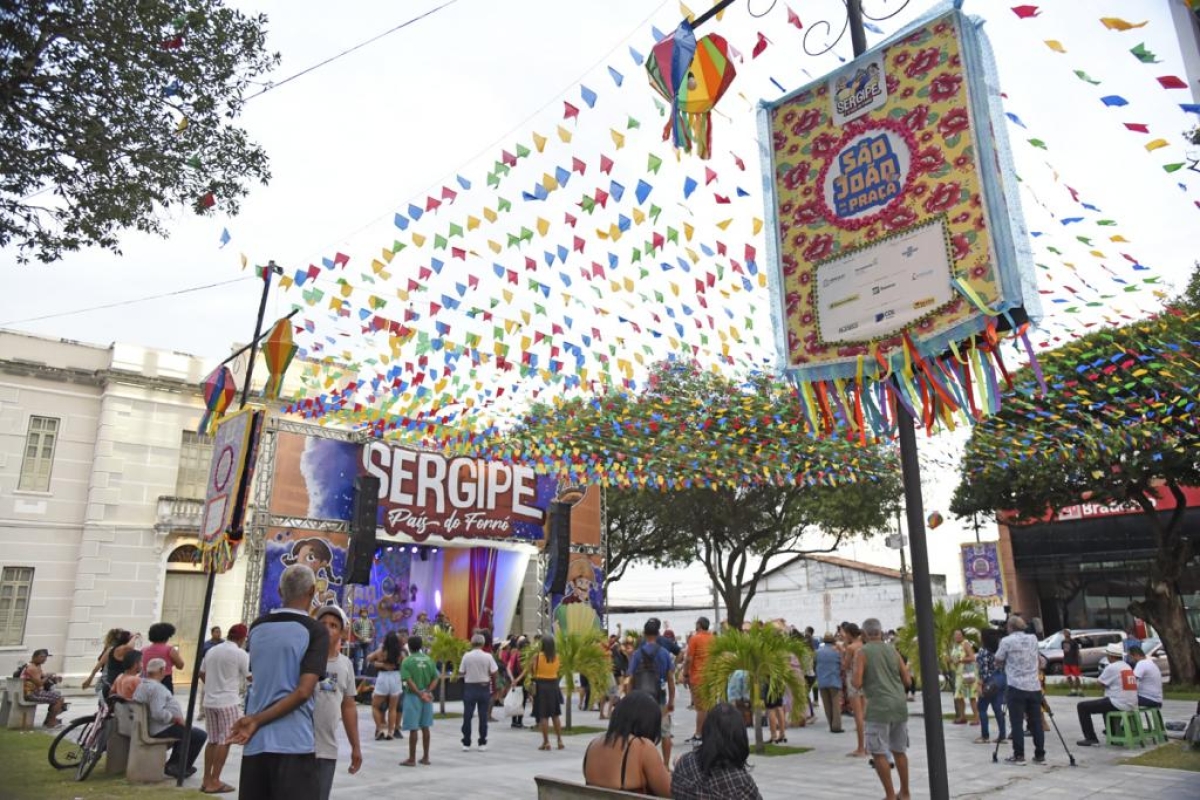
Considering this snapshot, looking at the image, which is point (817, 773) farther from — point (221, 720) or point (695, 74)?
point (695, 74)

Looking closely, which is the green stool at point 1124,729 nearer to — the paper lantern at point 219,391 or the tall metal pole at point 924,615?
the tall metal pole at point 924,615

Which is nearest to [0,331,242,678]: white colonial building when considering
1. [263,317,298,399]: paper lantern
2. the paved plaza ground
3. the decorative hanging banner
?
the paved plaza ground

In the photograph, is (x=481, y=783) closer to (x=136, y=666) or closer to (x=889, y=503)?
(x=136, y=666)

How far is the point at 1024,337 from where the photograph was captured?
12.4 feet

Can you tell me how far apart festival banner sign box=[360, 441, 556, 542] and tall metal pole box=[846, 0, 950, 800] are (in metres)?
16.6

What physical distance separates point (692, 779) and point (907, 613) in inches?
462

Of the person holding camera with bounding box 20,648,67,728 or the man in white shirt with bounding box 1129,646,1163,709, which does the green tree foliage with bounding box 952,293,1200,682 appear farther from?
the person holding camera with bounding box 20,648,67,728

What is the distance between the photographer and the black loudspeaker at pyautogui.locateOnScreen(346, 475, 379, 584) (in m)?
17.9

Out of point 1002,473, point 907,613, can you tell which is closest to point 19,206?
point 907,613

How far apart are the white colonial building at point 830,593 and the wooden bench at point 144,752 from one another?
34.8 m

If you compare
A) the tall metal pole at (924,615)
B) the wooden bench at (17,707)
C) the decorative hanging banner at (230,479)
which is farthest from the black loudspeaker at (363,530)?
the tall metal pole at (924,615)

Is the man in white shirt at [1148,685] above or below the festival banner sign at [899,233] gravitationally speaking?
below

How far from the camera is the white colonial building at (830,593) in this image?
138 ft

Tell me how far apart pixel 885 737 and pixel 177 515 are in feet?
65.8
